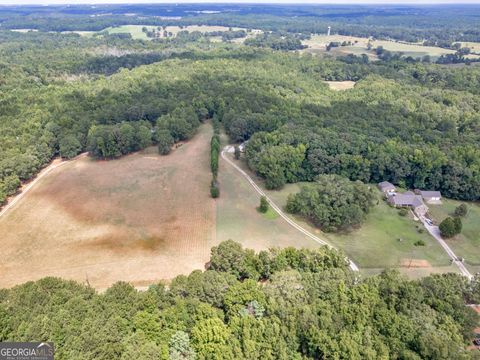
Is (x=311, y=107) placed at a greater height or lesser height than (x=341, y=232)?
greater

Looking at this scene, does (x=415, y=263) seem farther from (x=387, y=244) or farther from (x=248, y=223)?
(x=248, y=223)

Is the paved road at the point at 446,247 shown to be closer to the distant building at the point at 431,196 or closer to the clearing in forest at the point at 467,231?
the clearing in forest at the point at 467,231

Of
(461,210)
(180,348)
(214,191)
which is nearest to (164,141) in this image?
(214,191)

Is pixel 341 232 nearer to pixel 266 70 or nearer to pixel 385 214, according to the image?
pixel 385 214

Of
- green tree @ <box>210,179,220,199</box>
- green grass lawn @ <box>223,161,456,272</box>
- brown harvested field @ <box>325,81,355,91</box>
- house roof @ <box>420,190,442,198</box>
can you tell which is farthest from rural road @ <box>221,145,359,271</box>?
brown harvested field @ <box>325,81,355,91</box>

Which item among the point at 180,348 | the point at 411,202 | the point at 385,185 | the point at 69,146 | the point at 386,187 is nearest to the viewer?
the point at 180,348

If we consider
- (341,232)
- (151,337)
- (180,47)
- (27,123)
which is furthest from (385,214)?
(180,47)

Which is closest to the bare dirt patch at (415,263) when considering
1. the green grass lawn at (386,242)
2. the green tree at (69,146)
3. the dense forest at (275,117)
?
the green grass lawn at (386,242)
